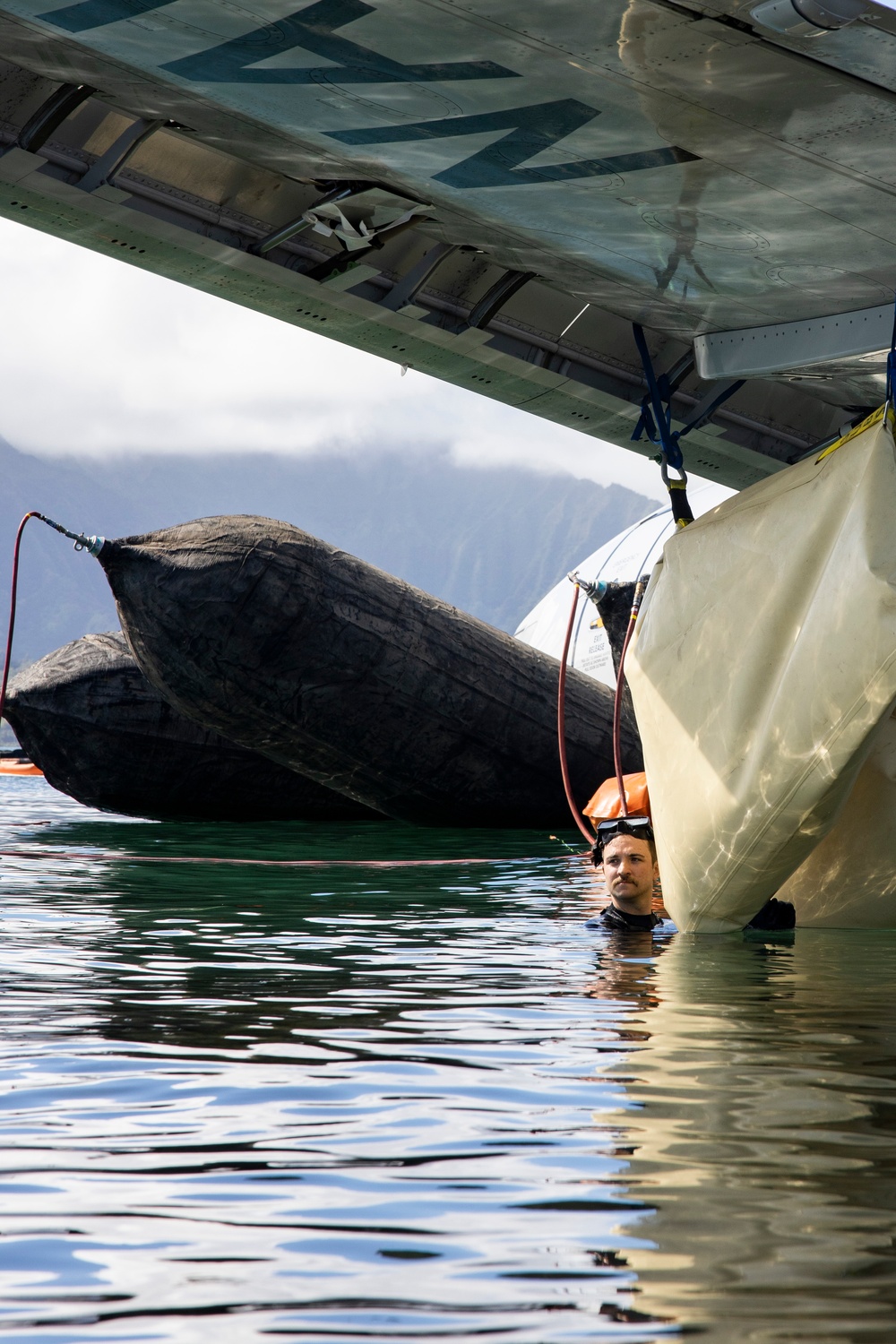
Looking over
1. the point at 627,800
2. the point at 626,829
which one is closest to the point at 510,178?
the point at 626,829

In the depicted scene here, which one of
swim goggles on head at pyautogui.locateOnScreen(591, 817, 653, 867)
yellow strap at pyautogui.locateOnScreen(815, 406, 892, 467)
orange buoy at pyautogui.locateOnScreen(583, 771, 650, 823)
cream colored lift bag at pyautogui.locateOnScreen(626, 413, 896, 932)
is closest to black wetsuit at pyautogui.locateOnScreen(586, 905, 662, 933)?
cream colored lift bag at pyautogui.locateOnScreen(626, 413, 896, 932)

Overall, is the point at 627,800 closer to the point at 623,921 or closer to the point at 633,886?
the point at 633,886

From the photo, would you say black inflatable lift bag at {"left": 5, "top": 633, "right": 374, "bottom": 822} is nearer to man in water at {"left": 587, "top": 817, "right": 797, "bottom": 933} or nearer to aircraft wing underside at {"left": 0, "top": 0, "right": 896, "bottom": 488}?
aircraft wing underside at {"left": 0, "top": 0, "right": 896, "bottom": 488}

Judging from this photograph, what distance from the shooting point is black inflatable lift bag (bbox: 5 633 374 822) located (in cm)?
1359

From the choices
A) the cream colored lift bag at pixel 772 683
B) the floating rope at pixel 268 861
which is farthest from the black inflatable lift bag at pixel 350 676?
the cream colored lift bag at pixel 772 683

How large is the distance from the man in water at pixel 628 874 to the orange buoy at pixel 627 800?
52.1 inches

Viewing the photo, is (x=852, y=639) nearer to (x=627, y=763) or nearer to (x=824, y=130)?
(x=824, y=130)

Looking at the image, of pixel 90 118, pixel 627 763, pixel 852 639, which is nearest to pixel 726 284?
pixel 852 639

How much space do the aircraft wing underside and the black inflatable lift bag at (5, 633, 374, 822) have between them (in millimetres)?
6275

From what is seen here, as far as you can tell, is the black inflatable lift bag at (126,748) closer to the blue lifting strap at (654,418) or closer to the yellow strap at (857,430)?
the blue lifting strap at (654,418)

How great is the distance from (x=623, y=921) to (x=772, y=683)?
4.85 feet

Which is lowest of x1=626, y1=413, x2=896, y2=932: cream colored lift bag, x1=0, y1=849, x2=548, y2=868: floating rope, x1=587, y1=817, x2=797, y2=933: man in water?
x1=0, y1=849, x2=548, y2=868: floating rope

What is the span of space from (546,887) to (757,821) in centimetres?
300

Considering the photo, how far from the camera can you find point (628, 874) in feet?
22.0
